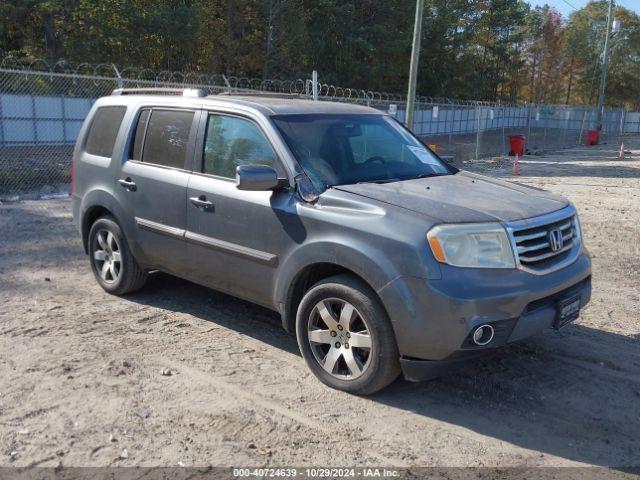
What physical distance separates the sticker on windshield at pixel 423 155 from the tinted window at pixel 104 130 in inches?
101

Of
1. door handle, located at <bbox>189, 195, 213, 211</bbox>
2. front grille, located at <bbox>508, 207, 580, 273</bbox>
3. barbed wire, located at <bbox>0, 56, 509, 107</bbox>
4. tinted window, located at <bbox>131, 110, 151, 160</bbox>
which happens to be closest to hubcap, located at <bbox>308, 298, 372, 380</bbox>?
front grille, located at <bbox>508, 207, 580, 273</bbox>

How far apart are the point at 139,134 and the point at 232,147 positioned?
1181 mm

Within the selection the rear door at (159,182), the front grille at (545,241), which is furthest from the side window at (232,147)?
the front grille at (545,241)

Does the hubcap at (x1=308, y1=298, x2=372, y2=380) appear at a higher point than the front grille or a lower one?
lower

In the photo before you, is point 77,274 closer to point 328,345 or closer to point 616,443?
point 328,345

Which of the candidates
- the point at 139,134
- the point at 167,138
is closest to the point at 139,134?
the point at 139,134

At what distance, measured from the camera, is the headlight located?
3.79 meters

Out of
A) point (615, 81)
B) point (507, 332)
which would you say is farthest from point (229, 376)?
point (615, 81)

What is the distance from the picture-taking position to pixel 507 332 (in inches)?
152

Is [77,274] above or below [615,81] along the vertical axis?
below

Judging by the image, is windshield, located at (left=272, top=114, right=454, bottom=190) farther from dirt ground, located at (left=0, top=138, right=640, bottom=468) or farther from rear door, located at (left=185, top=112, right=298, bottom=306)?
dirt ground, located at (left=0, top=138, right=640, bottom=468)

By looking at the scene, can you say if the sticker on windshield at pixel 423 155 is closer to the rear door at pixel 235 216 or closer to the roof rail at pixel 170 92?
the rear door at pixel 235 216

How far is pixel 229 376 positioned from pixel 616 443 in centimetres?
241

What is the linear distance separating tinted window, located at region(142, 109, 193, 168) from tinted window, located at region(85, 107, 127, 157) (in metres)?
0.48
